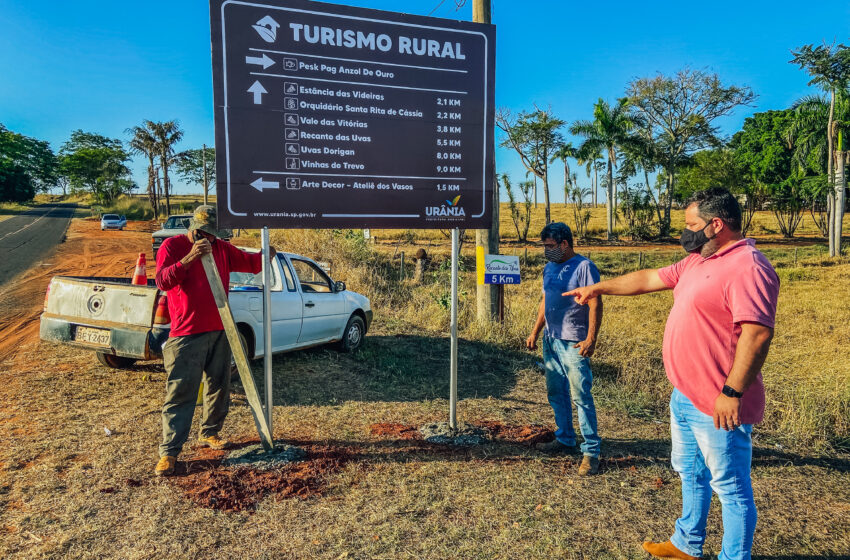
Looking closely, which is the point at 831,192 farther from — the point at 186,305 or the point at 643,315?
the point at 186,305

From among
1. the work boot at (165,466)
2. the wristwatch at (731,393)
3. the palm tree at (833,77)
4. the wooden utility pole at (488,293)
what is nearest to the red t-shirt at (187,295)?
the work boot at (165,466)

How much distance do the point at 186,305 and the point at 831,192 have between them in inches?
1407

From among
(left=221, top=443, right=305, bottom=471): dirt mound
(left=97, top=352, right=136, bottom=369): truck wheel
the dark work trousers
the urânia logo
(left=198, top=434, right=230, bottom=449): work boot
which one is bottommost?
(left=221, top=443, right=305, bottom=471): dirt mound

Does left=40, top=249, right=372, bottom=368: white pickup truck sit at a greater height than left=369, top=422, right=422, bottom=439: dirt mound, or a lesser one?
greater

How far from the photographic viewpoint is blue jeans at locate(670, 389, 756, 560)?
9.56ft

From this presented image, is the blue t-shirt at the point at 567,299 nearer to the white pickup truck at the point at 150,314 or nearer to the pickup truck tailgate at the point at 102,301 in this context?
the white pickup truck at the point at 150,314

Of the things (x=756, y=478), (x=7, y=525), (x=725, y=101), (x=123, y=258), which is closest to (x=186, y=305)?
(x=7, y=525)

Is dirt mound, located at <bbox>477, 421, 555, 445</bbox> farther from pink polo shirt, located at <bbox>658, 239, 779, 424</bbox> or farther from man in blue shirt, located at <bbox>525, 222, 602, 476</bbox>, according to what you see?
pink polo shirt, located at <bbox>658, 239, 779, 424</bbox>

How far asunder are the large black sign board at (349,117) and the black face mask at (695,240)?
2.19m

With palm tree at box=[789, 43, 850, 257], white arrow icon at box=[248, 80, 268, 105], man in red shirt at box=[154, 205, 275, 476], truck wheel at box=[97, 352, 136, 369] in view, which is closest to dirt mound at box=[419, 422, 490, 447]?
man in red shirt at box=[154, 205, 275, 476]

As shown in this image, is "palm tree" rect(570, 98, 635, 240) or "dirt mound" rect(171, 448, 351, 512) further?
"palm tree" rect(570, 98, 635, 240)

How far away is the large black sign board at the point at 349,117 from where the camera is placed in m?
4.38

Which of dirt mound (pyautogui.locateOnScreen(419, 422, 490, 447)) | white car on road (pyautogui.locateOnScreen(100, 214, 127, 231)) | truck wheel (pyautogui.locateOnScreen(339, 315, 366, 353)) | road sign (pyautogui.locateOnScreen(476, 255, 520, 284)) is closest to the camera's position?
dirt mound (pyautogui.locateOnScreen(419, 422, 490, 447))

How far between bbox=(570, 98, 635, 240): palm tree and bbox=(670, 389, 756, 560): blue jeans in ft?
124
